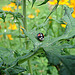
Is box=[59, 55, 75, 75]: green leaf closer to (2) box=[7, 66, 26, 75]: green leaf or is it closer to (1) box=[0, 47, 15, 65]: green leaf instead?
(2) box=[7, 66, 26, 75]: green leaf

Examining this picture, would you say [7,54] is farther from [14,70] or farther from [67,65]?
[67,65]

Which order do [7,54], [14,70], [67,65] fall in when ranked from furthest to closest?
[7,54] < [14,70] < [67,65]

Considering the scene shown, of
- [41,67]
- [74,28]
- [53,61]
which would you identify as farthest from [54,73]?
[53,61]

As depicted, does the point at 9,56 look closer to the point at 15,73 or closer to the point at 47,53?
the point at 15,73

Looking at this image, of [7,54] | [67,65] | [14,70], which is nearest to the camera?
[67,65]

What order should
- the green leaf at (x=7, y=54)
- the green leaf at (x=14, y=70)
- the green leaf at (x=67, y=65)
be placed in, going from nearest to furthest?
the green leaf at (x=67, y=65) → the green leaf at (x=14, y=70) → the green leaf at (x=7, y=54)

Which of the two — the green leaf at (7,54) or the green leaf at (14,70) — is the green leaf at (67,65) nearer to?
the green leaf at (14,70)

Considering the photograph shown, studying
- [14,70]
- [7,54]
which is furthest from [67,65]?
[7,54]

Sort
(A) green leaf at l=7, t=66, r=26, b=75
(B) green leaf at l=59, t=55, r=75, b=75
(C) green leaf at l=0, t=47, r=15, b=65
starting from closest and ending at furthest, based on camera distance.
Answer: (B) green leaf at l=59, t=55, r=75, b=75 → (A) green leaf at l=7, t=66, r=26, b=75 → (C) green leaf at l=0, t=47, r=15, b=65

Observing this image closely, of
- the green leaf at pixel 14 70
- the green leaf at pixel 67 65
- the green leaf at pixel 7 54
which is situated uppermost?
the green leaf at pixel 67 65

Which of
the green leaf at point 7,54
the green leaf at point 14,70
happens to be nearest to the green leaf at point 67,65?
the green leaf at point 14,70

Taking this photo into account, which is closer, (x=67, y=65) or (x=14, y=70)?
(x=67, y=65)

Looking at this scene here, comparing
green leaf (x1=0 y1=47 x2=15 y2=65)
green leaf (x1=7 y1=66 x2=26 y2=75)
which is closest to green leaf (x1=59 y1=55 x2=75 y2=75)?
green leaf (x1=7 y1=66 x2=26 y2=75)
